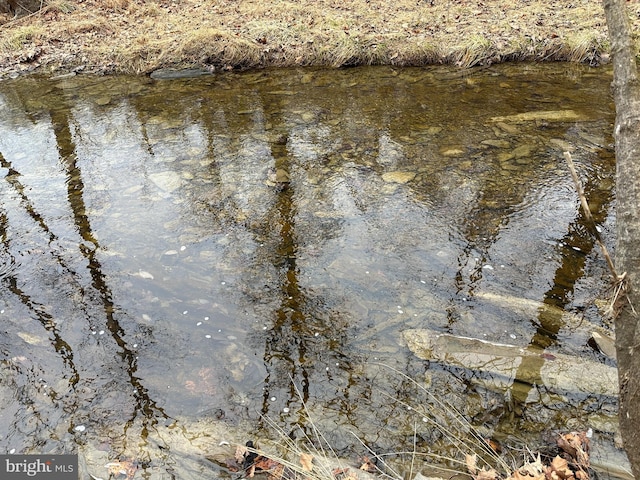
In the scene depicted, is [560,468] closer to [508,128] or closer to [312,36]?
[508,128]

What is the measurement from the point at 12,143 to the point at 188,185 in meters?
3.77

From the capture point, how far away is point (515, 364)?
3.75 m

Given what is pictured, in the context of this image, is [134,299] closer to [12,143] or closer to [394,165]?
[394,165]

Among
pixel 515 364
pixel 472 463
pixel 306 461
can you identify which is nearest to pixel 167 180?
pixel 306 461

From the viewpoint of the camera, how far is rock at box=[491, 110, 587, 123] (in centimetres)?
775

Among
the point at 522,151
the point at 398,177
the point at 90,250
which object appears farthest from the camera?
the point at 522,151

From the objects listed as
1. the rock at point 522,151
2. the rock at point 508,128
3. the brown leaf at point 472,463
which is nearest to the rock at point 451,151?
the rock at point 522,151

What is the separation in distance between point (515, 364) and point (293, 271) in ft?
7.50

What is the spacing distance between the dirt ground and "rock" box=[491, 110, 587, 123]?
101 inches

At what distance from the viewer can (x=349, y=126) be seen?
796cm

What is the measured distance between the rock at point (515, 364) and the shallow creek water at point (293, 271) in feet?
0.15

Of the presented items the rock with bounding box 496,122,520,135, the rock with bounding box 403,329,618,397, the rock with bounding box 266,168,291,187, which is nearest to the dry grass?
the rock with bounding box 403,329,618,397

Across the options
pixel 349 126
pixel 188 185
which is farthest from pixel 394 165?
pixel 188 185

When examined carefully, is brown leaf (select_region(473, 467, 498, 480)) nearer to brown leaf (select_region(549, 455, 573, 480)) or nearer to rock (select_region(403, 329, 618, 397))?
brown leaf (select_region(549, 455, 573, 480))
